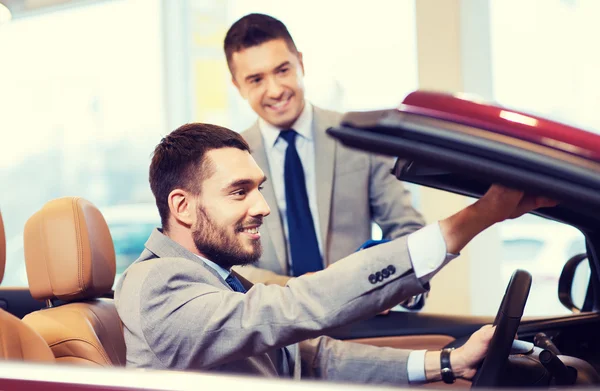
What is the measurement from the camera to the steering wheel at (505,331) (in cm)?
146

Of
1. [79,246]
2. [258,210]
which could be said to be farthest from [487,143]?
[79,246]

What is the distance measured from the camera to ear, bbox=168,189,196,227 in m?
1.69

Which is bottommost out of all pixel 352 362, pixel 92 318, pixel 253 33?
pixel 352 362

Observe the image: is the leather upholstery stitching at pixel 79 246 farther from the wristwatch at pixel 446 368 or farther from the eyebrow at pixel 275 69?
the eyebrow at pixel 275 69

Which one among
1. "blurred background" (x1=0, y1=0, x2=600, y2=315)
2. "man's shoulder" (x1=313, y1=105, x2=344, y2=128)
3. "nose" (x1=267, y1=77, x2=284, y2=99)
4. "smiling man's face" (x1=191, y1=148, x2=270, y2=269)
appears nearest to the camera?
"smiling man's face" (x1=191, y1=148, x2=270, y2=269)

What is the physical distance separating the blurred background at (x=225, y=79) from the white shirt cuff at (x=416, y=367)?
2.51m

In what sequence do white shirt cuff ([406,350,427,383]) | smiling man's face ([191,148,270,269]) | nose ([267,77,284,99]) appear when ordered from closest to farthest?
smiling man's face ([191,148,270,269]) < white shirt cuff ([406,350,427,383]) < nose ([267,77,284,99])

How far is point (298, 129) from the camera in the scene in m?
2.80

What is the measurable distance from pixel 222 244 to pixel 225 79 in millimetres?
4347

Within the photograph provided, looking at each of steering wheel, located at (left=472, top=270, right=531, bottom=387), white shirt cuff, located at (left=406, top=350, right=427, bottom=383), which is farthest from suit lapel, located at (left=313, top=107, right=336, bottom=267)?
steering wheel, located at (left=472, top=270, right=531, bottom=387)

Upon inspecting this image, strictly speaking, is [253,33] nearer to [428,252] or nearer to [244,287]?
[244,287]

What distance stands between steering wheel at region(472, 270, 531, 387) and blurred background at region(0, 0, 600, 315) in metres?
2.74

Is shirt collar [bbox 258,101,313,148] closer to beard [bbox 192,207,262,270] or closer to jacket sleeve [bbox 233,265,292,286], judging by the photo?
jacket sleeve [bbox 233,265,292,286]

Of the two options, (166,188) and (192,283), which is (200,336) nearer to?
(192,283)
